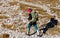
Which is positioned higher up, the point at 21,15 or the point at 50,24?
the point at 21,15

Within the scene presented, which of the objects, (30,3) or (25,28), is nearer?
(25,28)

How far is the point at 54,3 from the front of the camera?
33.6 meters

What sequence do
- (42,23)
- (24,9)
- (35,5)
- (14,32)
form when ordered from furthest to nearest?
1. (35,5)
2. (24,9)
3. (42,23)
4. (14,32)

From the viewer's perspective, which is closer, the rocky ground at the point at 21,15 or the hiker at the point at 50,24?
the rocky ground at the point at 21,15

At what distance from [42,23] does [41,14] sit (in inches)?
123

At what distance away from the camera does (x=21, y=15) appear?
1142 inches

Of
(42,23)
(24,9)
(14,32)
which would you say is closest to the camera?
(14,32)

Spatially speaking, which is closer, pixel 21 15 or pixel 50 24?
pixel 50 24

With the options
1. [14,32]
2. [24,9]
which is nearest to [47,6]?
[24,9]

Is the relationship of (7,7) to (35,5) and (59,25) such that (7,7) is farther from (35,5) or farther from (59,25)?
(59,25)

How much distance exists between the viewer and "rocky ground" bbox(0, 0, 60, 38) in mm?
24188

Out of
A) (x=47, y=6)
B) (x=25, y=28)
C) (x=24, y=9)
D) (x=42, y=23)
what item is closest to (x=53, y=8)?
(x=47, y=6)

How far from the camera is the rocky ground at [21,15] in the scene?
79.4ft

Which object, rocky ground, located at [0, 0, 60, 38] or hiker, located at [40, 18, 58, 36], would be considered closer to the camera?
rocky ground, located at [0, 0, 60, 38]
